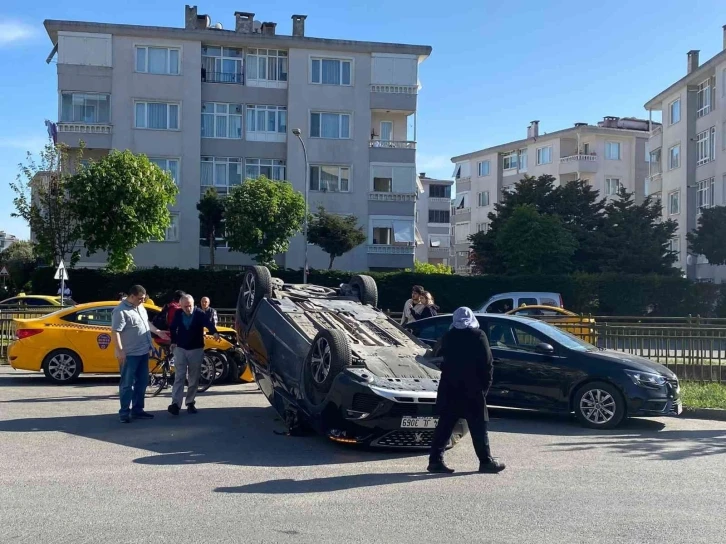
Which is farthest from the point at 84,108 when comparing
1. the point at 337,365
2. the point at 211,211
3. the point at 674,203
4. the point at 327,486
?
the point at 327,486

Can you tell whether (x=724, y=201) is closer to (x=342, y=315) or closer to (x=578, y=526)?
(x=342, y=315)

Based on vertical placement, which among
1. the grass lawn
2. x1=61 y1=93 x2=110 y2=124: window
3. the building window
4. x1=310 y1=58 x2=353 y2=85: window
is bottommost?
the grass lawn

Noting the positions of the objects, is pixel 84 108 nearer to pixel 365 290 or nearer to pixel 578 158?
pixel 365 290

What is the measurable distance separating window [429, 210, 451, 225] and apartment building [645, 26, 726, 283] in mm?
35094

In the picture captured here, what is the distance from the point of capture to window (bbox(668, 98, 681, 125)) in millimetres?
50341

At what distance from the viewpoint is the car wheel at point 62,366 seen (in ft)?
47.8

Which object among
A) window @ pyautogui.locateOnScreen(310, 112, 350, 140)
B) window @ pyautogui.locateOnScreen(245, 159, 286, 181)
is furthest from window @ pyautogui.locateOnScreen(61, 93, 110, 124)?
window @ pyautogui.locateOnScreen(310, 112, 350, 140)

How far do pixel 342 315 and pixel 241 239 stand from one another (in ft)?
88.5

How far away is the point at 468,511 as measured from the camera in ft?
22.0

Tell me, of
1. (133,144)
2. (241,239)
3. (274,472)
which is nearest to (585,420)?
(274,472)

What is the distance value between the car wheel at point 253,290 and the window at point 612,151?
5900cm

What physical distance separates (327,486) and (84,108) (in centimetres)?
3806

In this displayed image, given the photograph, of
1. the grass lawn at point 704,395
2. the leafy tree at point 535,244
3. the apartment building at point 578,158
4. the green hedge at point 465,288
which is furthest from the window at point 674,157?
the grass lawn at point 704,395

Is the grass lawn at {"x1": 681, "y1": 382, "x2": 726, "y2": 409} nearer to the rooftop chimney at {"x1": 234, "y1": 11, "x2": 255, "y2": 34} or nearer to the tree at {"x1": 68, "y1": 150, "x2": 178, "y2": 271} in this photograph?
the tree at {"x1": 68, "y1": 150, "x2": 178, "y2": 271}
